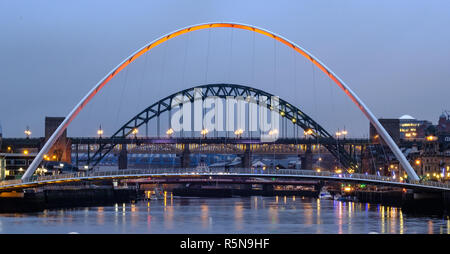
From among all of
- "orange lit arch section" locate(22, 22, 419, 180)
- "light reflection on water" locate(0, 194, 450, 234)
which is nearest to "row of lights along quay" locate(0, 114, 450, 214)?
"orange lit arch section" locate(22, 22, 419, 180)

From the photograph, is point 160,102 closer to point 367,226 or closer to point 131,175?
point 131,175

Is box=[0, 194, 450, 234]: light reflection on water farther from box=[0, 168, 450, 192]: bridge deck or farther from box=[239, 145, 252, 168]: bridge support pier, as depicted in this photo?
box=[239, 145, 252, 168]: bridge support pier

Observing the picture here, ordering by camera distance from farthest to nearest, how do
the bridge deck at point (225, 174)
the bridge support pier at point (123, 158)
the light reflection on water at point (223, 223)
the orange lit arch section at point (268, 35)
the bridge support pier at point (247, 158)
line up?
the bridge support pier at point (247, 158)
the bridge support pier at point (123, 158)
the orange lit arch section at point (268, 35)
the bridge deck at point (225, 174)
the light reflection on water at point (223, 223)

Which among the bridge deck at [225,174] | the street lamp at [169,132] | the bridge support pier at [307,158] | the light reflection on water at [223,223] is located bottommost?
the light reflection on water at [223,223]

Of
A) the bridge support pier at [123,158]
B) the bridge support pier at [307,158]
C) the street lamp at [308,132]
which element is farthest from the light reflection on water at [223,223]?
the street lamp at [308,132]

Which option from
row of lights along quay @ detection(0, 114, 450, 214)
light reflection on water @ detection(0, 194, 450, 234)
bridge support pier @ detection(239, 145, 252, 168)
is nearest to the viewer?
light reflection on water @ detection(0, 194, 450, 234)

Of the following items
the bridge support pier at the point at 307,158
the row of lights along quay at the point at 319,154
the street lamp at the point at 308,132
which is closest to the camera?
the row of lights along quay at the point at 319,154

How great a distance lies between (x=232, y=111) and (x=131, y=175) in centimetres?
7470

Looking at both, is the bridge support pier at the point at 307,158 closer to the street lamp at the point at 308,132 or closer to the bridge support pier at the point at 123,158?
the street lamp at the point at 308,132

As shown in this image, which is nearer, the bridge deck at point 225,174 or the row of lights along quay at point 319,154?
the bridge deck at point 225,174

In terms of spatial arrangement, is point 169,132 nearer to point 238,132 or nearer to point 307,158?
point 238,132

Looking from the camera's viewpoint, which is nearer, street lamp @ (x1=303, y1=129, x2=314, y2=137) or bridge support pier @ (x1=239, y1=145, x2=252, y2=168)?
bridge support pier @ (x1=239, y1=145, x2=252, y2=168)

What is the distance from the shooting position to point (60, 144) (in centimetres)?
15675

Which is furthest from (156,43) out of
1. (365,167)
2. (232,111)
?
(365,167)
